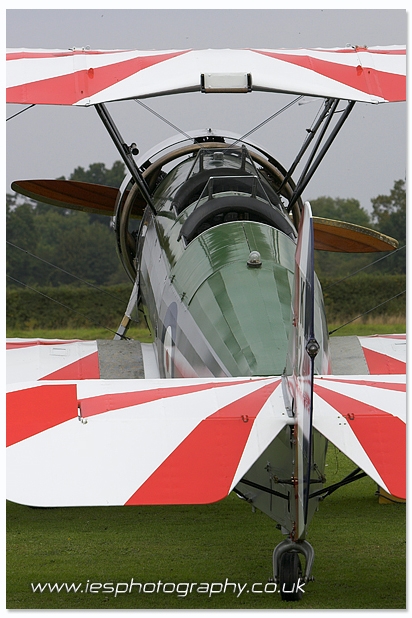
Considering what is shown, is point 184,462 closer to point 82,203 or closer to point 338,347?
point 338,347

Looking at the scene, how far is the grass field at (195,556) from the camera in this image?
451 centimetres

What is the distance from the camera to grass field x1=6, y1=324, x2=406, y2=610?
4512mm

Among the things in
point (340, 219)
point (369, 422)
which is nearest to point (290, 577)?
point (369, 422)

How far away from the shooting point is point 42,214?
40.2 metres

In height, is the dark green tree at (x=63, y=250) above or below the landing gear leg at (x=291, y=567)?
above

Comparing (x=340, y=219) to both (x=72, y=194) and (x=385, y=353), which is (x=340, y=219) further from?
(x=385, y=353)

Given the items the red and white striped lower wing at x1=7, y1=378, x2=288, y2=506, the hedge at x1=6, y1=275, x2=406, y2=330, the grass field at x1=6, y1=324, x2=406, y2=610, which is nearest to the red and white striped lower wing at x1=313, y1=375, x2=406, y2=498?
the red and white striped lower wing at x1=7, y1=378, x2=288, y2=506

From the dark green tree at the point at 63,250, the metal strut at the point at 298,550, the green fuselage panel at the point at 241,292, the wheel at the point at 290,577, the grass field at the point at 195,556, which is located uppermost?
the dark green tree at the point at 63,250

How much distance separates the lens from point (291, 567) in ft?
13.5

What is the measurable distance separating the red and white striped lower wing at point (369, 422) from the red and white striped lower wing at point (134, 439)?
0.20 m

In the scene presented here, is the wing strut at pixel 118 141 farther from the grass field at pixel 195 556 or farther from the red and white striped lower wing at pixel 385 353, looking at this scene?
the grass field at pixel 195 556

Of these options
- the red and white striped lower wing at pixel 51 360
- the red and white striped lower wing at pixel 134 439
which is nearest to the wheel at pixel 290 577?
the red and white striped lower wing at pixel 134 439

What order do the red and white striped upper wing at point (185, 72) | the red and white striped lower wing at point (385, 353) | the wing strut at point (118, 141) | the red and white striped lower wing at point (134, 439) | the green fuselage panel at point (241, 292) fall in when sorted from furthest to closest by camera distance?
the red and white striped lower wing at point (385, 353) → the wing strut at point (118, 141) → the red and white striped upper wing at point (185, 72) → the green fuselage panel at point (241, 292) → the red and white striped lower wing at point (134, 439)

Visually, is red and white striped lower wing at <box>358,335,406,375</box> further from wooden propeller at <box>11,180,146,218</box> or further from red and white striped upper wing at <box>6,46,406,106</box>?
wooden propeller at <box>11,180,146,218</box>
